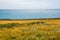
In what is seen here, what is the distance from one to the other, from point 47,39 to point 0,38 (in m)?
2.04

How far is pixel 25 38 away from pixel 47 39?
0.92m

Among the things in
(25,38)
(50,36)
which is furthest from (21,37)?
(50,36)

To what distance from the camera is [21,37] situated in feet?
23.1

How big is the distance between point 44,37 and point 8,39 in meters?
1.53

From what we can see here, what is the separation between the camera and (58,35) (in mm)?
7461

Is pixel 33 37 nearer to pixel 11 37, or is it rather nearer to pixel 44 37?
pixel 44 37

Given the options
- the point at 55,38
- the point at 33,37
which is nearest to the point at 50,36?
the point at 55,38

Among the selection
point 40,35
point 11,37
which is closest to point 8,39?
point 11,37

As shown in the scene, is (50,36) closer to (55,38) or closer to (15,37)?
(55,38)

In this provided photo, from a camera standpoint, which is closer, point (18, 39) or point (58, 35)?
point (18, 39)

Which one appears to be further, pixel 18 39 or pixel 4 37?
pixel 4 37

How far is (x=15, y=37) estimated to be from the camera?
7184 millimetres

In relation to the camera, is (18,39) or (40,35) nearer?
(18,39)

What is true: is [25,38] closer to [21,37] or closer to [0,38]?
[21,37]
